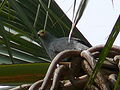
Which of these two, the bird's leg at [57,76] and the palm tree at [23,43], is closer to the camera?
the bird's leg at [57,76]

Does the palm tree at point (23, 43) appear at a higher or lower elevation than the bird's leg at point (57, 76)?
higher

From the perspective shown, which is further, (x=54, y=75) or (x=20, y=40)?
(x=20, y=40)

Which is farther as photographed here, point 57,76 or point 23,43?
point 23,43

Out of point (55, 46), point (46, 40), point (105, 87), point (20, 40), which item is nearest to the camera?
point (105, 87)

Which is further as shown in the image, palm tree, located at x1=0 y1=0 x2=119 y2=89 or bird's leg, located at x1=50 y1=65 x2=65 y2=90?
palm tree, located at x1=0 y1=0 x2=119 y2=89

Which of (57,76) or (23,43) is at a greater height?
(23,43)

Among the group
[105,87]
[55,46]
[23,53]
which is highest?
[55,46]

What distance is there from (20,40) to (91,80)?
2.39 ft

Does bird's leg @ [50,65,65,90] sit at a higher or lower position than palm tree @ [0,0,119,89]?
lower

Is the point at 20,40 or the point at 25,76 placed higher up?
the point at 20,40

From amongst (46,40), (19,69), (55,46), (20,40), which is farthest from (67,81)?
(46,40)

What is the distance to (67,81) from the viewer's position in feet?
1.96

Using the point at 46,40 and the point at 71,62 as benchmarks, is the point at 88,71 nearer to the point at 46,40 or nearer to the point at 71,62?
the point at 71,62

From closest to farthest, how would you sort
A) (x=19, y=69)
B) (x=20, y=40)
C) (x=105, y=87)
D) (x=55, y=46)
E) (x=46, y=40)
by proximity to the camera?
(x=105, y=87) < (x=19, y=69) < (x=20, y=40) < (x=55, y=46) < (x=46, y=40)
